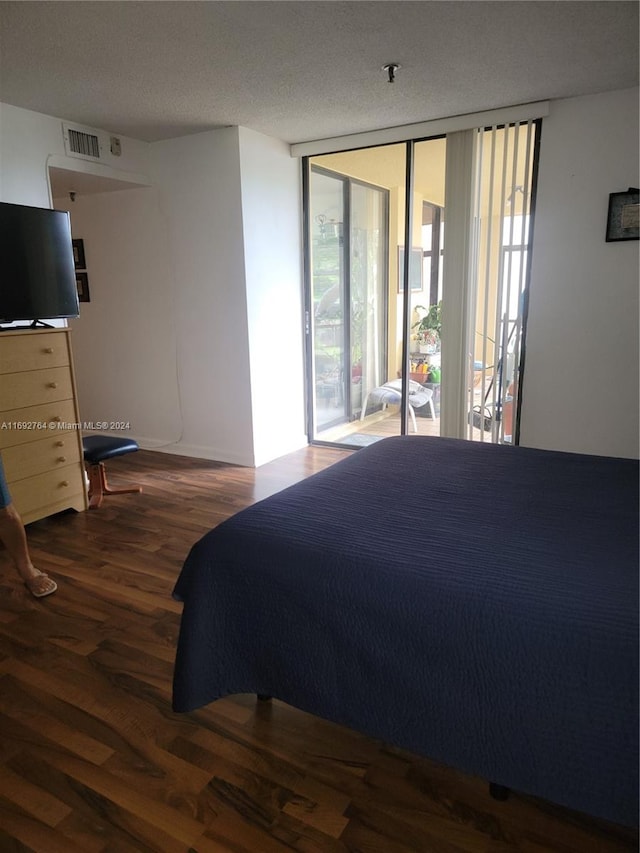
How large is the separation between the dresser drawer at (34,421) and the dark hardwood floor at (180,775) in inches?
40.8

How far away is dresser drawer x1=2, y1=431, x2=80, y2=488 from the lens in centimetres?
303

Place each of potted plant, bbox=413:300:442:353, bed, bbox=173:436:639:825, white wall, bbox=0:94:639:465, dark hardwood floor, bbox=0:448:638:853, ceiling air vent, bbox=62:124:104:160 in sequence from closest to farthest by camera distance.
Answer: bed, bbox=173:436:639:825 < dark hardwood floor, bbox=0:448:638:853 < white wall, bbox=0:94:639:465 < ceiling air vent, bbox=62:124:104:160 < potted plant, bbox=413:300:442:353

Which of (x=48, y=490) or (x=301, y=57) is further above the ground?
(x=301, y=57)

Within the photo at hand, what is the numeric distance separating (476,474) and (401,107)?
8.65 feet

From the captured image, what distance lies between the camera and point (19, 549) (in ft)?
8.33

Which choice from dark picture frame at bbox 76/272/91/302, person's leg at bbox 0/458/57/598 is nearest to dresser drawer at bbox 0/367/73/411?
person's leg at bbox 0/458/57/598

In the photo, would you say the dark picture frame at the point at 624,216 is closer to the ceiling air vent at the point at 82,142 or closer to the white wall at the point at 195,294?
the white wall at the point at 195,294

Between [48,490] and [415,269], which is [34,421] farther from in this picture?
[415,269]

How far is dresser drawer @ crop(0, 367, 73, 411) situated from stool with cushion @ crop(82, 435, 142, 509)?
396 millimetres

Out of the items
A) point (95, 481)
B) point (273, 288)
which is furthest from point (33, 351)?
point (273, 288)

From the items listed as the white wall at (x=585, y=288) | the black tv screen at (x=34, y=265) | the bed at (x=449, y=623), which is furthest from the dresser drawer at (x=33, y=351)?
the white wall at (x=585, y=288)

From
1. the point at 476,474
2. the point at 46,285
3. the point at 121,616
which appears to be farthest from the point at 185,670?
the point at 46,285

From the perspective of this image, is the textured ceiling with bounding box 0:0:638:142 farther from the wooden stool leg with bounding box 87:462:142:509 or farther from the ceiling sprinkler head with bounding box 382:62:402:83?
the wooden stool leg with bounding box 87:462:142:509

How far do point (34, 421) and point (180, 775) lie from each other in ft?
7.27
